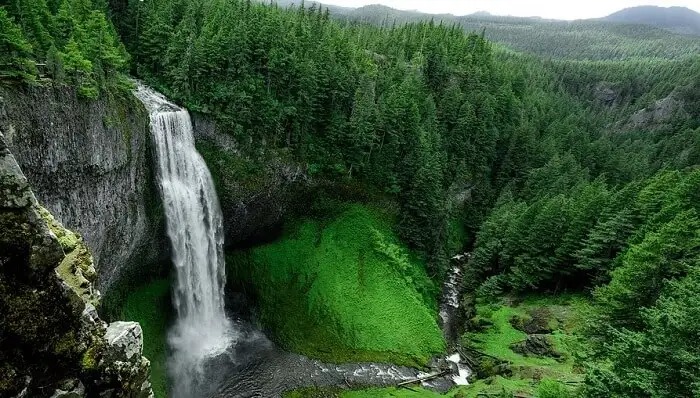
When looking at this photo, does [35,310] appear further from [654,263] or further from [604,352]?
[654,263]

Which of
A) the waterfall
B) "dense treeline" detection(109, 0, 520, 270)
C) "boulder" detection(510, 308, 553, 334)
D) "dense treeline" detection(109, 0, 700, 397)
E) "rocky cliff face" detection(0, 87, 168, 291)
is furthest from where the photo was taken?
"dense treeline" detection(109, 0, 520, 270)

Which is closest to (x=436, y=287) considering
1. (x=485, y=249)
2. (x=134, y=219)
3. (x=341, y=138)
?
(x=485, y=249)

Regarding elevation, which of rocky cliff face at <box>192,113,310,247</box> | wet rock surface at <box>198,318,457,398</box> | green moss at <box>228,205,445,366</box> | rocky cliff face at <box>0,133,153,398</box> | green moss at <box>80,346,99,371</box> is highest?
rocky cliff face at <box>0,133,153,398</box>

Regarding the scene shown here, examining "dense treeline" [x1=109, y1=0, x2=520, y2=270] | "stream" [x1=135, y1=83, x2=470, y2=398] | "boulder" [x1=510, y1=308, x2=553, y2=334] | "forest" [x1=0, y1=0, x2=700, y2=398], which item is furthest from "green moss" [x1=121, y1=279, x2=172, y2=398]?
"boulder" [x1=510, y1=308, x2=553, y2=334]

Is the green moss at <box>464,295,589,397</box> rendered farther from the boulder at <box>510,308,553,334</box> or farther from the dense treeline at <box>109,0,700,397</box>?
the dense treeline at <box>109,0,700,397</box>

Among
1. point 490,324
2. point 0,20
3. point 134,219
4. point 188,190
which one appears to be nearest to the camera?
point 0,20

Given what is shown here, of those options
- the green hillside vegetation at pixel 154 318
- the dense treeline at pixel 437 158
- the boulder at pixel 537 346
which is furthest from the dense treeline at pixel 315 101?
the green hillside vegetation at pixel 154 318
